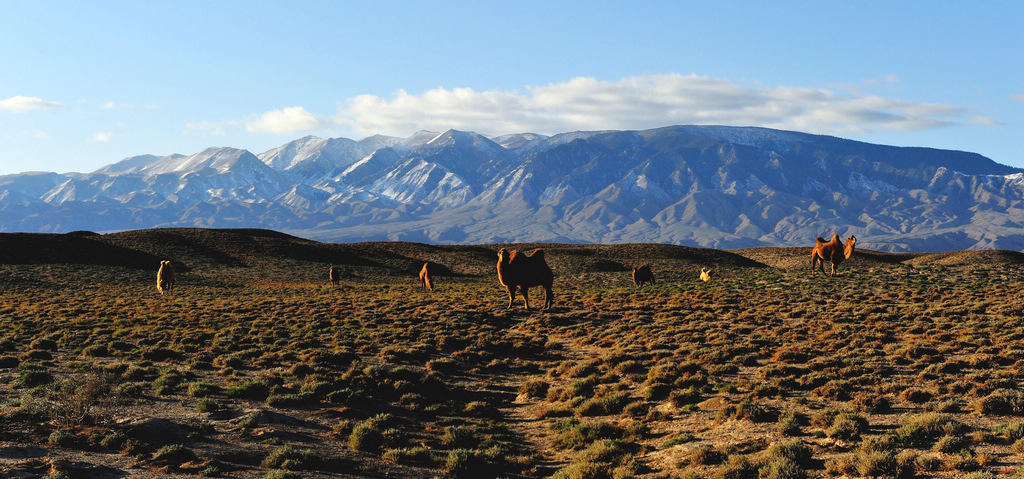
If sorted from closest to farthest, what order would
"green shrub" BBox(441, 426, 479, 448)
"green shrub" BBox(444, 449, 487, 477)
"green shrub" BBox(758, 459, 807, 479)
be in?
1. "green shrub" BBox(758, 459, 807, 479)
2. "green shrub" BBox(444, 449, 487, 477)
3. "green shrub" BBox(441, 426, 479, 448)

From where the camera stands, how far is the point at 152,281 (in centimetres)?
6019

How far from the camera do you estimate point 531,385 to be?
20.0 meters

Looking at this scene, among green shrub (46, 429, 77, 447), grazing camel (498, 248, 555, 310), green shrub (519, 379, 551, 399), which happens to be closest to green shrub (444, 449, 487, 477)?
green shrub (519, 379, 551, 399)

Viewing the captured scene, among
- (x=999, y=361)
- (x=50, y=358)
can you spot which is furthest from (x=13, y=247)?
(x=999, y=361)

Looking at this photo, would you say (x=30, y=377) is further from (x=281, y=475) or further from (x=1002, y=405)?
(x=1002, y=405)

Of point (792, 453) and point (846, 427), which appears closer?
point (792, 453)

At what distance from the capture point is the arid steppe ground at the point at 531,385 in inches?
486

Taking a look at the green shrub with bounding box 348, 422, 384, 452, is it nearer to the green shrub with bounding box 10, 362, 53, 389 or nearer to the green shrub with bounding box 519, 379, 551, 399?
the green shrub with bounding box 519, 379, 551, 399

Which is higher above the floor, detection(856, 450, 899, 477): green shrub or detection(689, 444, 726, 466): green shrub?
detection(856, 450, 899, 477): green shrub

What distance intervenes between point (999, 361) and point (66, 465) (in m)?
22.5

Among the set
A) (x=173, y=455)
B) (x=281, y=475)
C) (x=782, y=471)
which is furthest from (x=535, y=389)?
(x=173, y=455)

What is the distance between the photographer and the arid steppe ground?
1234cm

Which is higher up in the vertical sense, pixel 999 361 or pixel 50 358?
pixel 999 361

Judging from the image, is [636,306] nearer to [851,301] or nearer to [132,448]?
[851,301]
